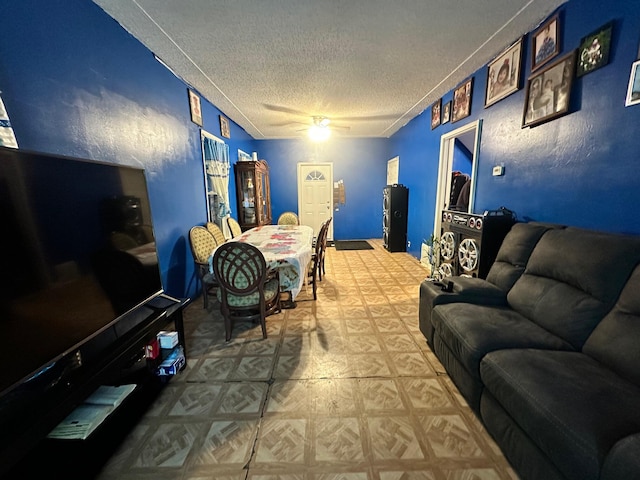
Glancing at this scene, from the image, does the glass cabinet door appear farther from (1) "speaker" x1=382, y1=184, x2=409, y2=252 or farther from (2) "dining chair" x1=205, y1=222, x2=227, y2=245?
(1) "speaker" x1=382, y1=184, x2=409, y2=252

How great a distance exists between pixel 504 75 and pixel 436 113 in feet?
4.73

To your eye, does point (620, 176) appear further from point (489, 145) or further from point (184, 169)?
point (184, 169)

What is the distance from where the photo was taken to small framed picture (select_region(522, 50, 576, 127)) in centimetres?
181

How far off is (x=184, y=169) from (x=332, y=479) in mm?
3157

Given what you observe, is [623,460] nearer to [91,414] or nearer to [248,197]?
[91,414]

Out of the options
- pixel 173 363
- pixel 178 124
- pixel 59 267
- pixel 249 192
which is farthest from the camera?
pixel 249 192

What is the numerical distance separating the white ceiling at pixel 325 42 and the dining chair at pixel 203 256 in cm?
179

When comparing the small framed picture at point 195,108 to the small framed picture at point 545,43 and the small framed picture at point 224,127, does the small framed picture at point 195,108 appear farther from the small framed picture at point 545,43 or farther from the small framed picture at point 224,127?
the small framed picture at point 545,43

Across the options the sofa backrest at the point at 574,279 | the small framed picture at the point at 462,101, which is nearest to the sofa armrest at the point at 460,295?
the sofa backrest at the point at 574,279

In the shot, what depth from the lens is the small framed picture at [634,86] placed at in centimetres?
142

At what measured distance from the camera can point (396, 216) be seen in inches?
205

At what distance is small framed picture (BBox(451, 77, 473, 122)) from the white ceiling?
11 centimetres

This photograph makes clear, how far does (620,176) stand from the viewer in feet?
5.01

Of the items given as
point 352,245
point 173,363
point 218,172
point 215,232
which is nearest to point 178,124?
point 218,172
